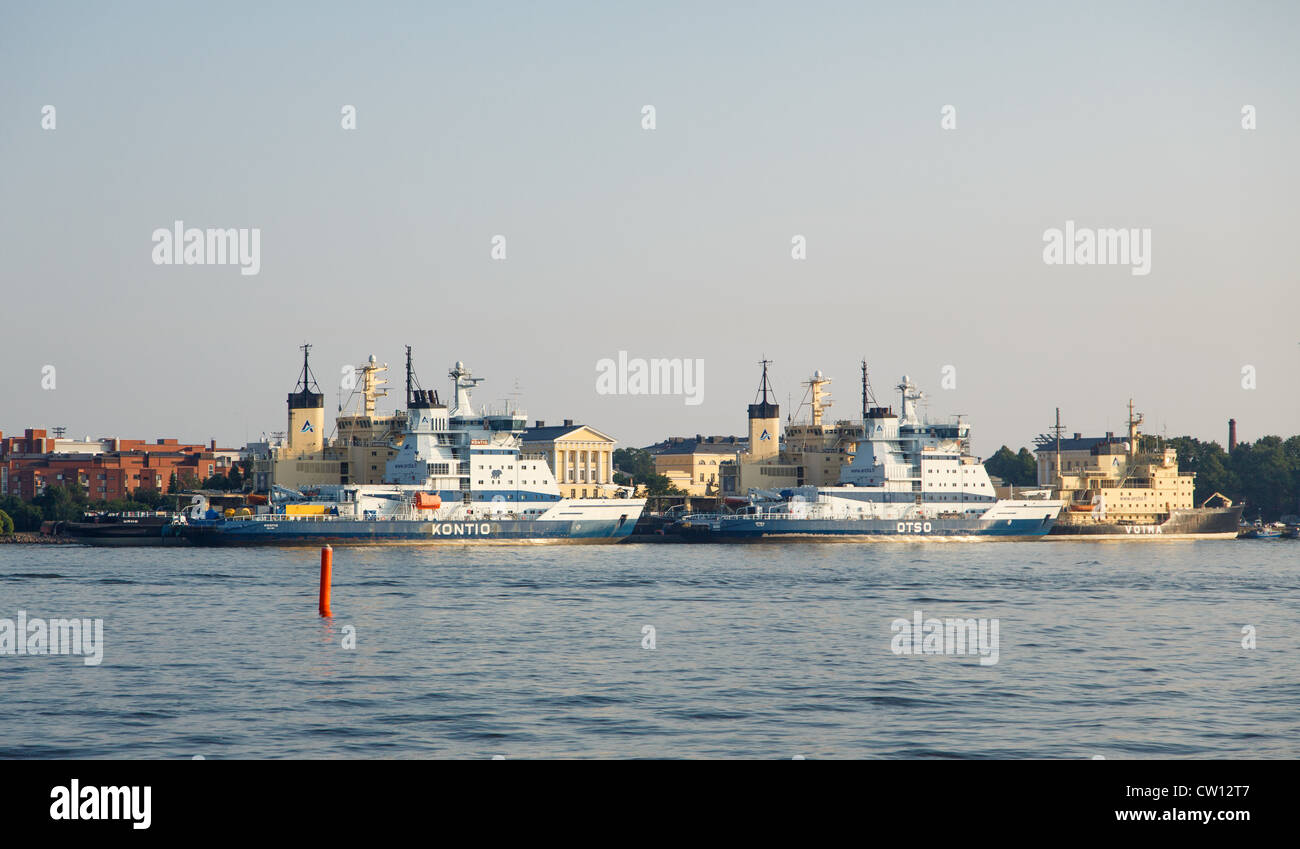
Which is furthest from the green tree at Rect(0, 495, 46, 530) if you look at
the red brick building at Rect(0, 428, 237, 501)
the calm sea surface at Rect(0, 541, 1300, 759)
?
the calm sea surface at Rect(0, 541, 1300, 759)

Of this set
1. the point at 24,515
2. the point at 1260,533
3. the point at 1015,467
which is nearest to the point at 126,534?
the point at 24,515

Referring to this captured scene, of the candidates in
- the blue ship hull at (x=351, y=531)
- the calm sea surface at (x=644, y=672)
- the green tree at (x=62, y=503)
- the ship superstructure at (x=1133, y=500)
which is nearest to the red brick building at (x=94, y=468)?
the green tree at (x=62, y=503)

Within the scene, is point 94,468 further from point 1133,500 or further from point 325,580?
point 325,580

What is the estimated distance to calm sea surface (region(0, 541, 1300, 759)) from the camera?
21.2 m

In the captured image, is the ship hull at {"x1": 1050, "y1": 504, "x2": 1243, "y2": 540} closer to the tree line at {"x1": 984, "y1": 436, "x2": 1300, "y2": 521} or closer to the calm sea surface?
the tree line at {"x1": 984, "y1": 436, "x2": 1300, "y2": 521}

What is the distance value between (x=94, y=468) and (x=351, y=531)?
77.9 metres

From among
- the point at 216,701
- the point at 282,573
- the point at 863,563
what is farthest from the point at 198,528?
the point at 216,701

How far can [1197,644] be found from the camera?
1362 inches

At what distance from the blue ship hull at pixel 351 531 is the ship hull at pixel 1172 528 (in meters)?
49.5

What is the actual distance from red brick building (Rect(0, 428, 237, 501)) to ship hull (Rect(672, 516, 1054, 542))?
66.6m

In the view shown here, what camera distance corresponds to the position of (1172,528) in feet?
397

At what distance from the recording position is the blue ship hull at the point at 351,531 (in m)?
89.1
